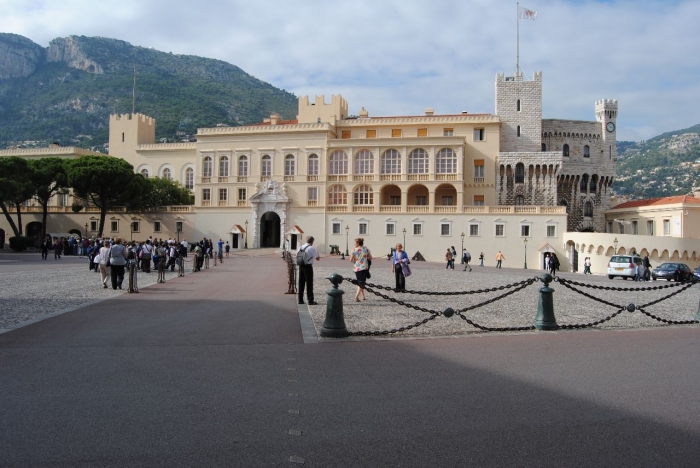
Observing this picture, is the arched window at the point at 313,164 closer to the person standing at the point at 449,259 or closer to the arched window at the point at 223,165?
the arched window at the point at 223,165

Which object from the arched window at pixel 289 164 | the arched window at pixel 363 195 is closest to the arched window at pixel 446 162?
the arched window at pixel 363 195

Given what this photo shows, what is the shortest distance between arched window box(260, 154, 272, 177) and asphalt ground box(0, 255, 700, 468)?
5144 centimetres

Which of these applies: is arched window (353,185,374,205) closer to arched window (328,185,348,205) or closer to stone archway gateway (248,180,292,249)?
arched window (328,185,348,205)

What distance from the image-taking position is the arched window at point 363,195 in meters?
58.3

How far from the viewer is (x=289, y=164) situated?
6062 cm

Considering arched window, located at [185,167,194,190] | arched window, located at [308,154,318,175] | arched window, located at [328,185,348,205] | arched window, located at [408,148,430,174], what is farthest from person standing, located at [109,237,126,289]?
arched window, located at [185,167,194,190]

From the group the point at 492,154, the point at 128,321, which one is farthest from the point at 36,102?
the point at 128,321

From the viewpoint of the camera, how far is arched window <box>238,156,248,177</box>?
6147cm

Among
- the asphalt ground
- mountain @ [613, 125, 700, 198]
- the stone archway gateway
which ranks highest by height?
mountain @ [613, 125, 700, 198]

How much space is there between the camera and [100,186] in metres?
55.8

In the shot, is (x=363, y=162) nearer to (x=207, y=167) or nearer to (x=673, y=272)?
(x=207, y=167)

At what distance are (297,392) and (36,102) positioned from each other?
544ft

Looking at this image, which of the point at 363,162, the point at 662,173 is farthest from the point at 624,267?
the point at 662,173

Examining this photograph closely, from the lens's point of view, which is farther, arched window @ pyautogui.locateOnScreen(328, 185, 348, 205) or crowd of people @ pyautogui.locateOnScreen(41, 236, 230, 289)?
arched window @ pyautogui.locateOnScreen(328, 185, 348, 205)
